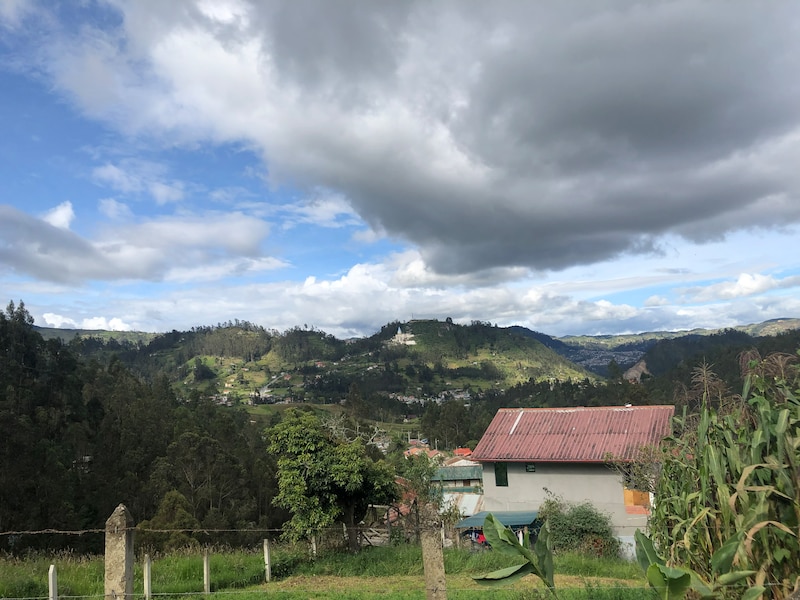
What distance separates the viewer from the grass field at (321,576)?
7629 millimetres

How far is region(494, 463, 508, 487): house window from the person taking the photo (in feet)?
73.9

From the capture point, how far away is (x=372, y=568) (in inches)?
421

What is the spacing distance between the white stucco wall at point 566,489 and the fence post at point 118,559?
1814cm

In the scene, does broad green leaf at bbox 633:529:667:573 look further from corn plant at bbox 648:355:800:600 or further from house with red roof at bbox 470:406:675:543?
house with red roof at bbox 470:406:675:543

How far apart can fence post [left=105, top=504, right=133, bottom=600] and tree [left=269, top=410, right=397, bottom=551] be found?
22.1ft

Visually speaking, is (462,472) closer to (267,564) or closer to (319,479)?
(319,479)

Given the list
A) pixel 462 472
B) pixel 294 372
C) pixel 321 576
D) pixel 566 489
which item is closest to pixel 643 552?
pixel 321 576

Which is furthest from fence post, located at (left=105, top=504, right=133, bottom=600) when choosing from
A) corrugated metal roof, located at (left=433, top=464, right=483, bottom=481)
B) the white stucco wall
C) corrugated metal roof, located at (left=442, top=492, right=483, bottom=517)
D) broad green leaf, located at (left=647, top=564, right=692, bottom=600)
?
corrugated metal roof, located at (left=433, top=464, right=483, bottom=481)

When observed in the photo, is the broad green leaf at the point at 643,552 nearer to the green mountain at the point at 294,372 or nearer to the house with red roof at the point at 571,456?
the house with red roof at the point at 571,456

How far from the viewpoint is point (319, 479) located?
12367 mm

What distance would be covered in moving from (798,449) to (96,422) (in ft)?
159

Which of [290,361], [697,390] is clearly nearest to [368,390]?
[290,361]

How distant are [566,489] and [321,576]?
538 inches

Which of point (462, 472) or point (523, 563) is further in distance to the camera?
point (462, 472)
